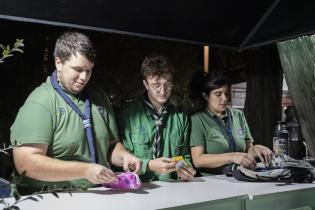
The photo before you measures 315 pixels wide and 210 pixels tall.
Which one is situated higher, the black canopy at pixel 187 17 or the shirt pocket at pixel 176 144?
the black canopy at pixel 187 17

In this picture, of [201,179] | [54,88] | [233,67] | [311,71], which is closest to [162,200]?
[201,179]

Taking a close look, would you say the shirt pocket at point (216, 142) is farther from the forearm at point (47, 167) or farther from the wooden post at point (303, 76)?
the forearm at point (47, 167)

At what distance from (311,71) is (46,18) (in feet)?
6.25

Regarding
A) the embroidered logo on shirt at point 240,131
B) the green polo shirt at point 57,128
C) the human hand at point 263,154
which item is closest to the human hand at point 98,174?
the green polo shirt at point 57,128

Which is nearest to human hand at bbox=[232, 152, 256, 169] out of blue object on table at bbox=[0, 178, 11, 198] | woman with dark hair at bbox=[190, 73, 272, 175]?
woman with dark hair at bbox=[190, 73, 272, 175]

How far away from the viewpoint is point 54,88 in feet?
6.56

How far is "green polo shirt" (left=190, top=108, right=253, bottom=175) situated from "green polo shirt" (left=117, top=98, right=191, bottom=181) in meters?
0.11

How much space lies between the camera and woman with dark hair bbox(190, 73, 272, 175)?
2.49m

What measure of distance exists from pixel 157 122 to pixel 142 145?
0.18 meters

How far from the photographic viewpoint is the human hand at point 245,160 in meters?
2.39

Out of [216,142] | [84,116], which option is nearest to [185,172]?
[216,142]

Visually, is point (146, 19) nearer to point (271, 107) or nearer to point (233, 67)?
point (271, 107)

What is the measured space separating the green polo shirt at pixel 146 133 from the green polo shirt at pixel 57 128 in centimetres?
29

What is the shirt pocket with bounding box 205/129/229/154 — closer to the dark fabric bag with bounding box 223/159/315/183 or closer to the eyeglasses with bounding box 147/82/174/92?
the dark fabric bag with bounding box 223/159/315/183
